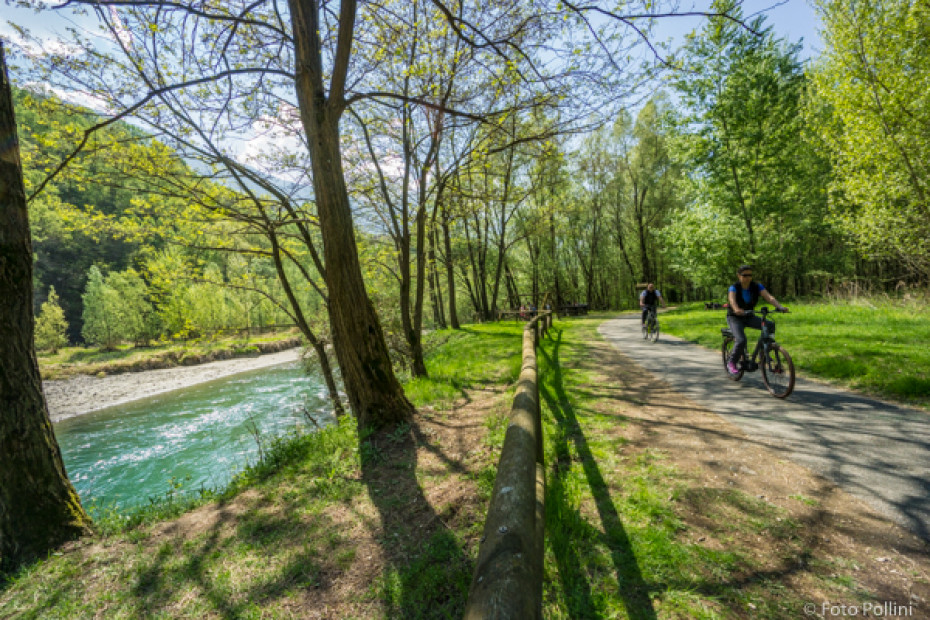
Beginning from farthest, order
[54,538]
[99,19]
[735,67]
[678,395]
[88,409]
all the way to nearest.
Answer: [735,67] → [88,409] → [678,395] → [99,19] → [54,538]

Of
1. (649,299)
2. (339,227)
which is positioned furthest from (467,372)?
(649,299)

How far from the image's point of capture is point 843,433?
12.3 feet

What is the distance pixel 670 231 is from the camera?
20.6 m

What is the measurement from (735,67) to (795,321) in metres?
14.7

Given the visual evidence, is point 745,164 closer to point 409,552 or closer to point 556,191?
point 556,191

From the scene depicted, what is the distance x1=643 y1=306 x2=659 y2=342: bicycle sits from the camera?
1120 cm

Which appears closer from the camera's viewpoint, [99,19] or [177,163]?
[99,19]

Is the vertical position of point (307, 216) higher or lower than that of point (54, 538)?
higher

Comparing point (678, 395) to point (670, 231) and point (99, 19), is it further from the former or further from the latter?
point (670, 231)

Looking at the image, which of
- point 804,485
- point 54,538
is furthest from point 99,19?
point 804,485

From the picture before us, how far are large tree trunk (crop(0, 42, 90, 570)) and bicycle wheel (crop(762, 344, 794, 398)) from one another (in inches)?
353

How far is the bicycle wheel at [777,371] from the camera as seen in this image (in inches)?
200

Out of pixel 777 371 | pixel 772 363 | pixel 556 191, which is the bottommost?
pixel 777 371

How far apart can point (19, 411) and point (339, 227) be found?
141 inches
